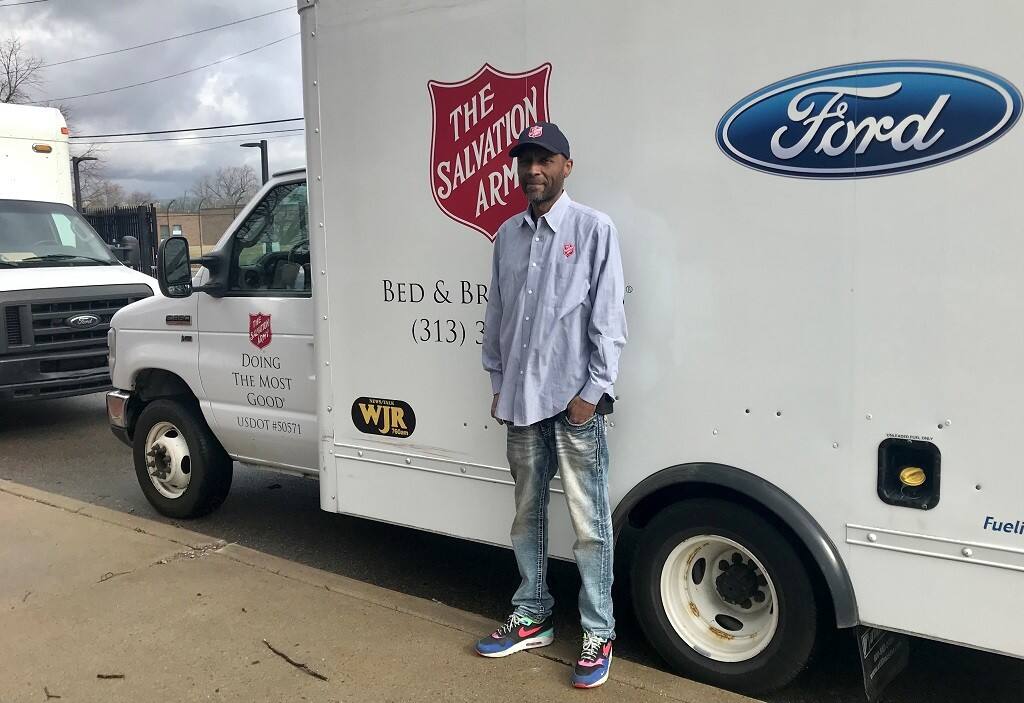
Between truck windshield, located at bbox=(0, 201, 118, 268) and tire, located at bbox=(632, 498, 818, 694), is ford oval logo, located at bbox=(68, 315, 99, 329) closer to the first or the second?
truck windshield, located at bbox=(0, 201, 118, 268)

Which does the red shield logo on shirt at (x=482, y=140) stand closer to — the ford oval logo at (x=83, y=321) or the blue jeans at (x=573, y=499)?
the blue jeans at (x=573, y=499)

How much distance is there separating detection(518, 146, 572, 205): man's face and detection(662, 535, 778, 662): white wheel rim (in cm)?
139

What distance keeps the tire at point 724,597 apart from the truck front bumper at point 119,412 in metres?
3.88

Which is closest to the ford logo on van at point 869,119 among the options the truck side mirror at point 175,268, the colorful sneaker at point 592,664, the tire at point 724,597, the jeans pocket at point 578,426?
the jeans pocket at point 578,426

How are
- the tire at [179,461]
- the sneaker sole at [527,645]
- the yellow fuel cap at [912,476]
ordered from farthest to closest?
the tire at [179,461], the sneaker sole at [527,645], the yellow fuel cap at [912,476]

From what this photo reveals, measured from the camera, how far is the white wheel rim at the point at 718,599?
3117mm

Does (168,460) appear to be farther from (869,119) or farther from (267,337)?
(869,119)

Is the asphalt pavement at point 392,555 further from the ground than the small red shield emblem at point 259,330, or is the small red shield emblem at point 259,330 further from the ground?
the small red shield emblem at point 259,330

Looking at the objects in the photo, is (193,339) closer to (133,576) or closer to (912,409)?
(133,576)

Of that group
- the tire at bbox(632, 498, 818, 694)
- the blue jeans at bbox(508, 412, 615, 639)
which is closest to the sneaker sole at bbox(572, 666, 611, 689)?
the blue jeans at bbox(508, 412, 615, 639)

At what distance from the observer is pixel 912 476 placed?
2.68m

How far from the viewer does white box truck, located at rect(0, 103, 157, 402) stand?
8.21 metres

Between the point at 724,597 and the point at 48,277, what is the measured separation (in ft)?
25.9

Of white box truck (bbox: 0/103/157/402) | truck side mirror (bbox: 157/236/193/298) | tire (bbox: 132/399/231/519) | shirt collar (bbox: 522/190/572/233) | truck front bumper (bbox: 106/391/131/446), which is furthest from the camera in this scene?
white box truck (bbox: 0/103/157/402)
